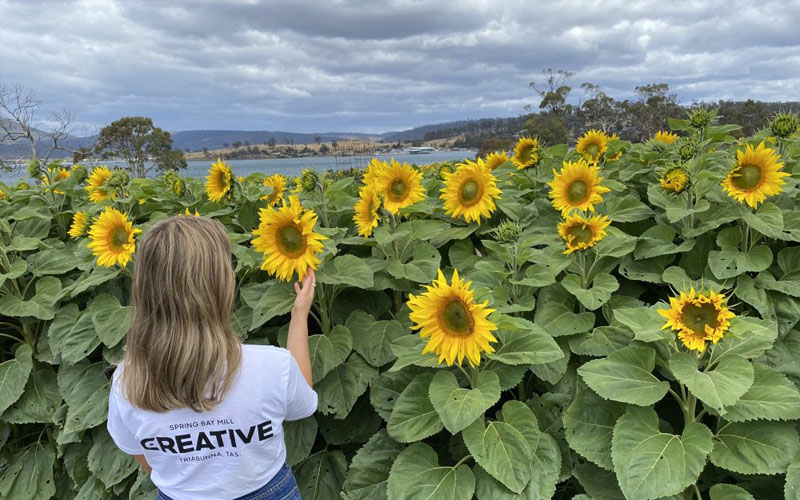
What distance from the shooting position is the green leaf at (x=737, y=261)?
8.52ft

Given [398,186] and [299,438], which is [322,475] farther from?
[398,186]

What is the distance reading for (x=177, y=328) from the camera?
200 centimetres


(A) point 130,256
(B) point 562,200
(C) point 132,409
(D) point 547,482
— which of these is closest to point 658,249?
(B) point 562,200

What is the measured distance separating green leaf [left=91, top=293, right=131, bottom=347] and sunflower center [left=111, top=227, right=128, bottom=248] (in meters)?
0.36

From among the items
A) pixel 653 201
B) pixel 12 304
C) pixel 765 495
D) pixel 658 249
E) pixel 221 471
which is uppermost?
pixel 653 201

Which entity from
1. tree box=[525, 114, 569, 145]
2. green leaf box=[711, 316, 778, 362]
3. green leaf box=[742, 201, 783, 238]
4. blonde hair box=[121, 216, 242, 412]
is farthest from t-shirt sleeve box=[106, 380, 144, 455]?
tree box=[525, 114, 569, 145]

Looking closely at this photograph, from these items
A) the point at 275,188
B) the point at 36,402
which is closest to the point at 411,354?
the point at 275,188

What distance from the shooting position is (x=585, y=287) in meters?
2.75

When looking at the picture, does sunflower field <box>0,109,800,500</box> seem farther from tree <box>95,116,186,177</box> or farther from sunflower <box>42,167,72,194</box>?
tree <box>95,116,186,177</box>

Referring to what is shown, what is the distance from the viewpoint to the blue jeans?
220 centimetres

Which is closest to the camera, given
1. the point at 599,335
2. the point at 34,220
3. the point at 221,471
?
the point at 221,471

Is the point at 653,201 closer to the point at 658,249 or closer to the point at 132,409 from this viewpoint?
the point at 658,249

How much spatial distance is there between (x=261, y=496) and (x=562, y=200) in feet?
7.34

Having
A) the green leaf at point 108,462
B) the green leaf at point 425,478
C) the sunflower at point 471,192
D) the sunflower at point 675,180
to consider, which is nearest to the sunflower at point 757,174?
the sunflower at point 675,180
